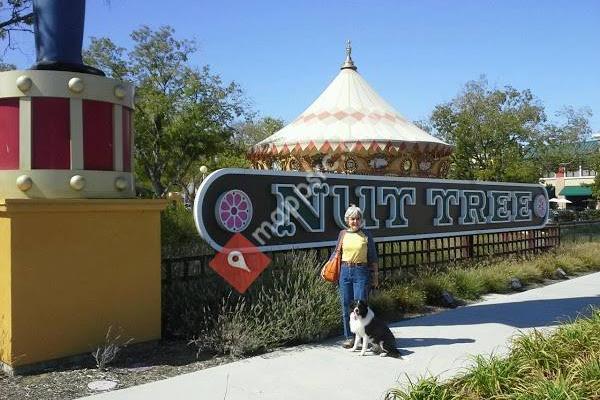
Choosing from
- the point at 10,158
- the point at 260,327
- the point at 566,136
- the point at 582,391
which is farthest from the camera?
the point at 566,136

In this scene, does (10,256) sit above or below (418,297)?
above

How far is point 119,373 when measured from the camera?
5816mm

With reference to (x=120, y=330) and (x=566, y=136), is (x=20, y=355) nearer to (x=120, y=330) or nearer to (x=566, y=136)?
(x=120, y=330)

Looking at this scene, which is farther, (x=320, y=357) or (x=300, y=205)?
(x=300, y=205)

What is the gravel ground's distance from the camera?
527 cm

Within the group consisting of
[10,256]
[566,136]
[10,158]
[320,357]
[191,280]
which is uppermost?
[566,136]

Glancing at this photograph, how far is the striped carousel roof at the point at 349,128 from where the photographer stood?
624 inches

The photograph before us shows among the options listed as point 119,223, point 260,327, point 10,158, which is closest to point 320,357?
point 260,327

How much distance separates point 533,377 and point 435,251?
7.13 meters

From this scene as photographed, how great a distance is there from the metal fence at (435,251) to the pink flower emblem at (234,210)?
1.59ft

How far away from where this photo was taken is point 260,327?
6.72 m

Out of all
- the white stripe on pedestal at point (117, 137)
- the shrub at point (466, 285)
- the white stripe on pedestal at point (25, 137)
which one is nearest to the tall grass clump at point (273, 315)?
the white stripe on pedestal at point (117, 137)

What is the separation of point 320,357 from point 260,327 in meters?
0.75

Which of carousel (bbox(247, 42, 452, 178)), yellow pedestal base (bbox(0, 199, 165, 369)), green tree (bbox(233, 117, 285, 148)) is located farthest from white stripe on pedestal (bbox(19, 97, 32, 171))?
green tree (bbox(233, 117, 285, 148))
